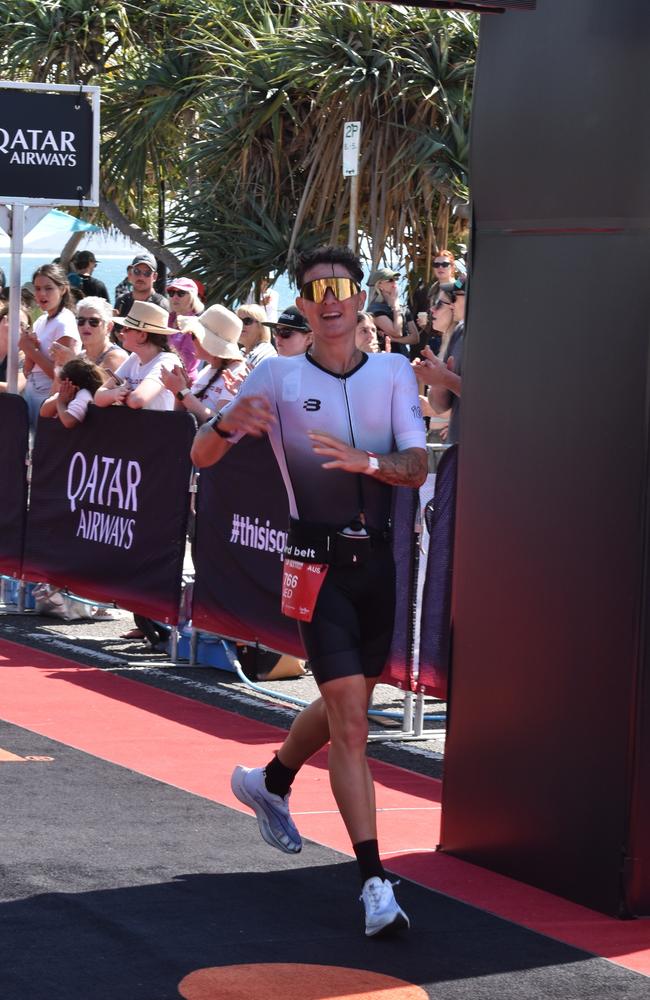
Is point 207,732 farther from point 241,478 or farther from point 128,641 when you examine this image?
point 128,641

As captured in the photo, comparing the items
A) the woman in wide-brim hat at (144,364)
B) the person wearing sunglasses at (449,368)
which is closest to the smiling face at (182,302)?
the woman in wide-brim hat at (144,364)

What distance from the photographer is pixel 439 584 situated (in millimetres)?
7773

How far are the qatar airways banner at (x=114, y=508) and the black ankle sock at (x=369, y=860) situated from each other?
489 cm

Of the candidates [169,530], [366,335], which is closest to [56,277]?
[366,335]

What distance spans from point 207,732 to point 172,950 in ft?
11.0

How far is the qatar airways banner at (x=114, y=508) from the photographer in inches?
393

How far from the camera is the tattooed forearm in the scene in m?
5.21

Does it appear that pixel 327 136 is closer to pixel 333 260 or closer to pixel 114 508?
pixel 114 508

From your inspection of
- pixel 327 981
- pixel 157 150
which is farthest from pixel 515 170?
pixel 157 150

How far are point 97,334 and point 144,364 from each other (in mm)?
1008

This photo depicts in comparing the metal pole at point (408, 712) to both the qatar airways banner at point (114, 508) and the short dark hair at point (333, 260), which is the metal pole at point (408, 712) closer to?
the qatar airways banner at point (114, 508)

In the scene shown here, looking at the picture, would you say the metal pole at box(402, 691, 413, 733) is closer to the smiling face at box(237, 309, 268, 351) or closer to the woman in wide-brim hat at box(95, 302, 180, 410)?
the woman in wide-brim hat at box(95, 302, 180, 410)

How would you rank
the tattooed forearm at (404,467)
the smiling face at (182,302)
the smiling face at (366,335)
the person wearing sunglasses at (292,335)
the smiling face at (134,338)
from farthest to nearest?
the smiling face at (182,302), the smiling face at (134,338), the smiling face at (366,335), the person wearing sunglasses at (292,335), the tattooed forearm at (404,467)

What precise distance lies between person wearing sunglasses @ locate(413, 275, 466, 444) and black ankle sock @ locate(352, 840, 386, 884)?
2231 millimetres
